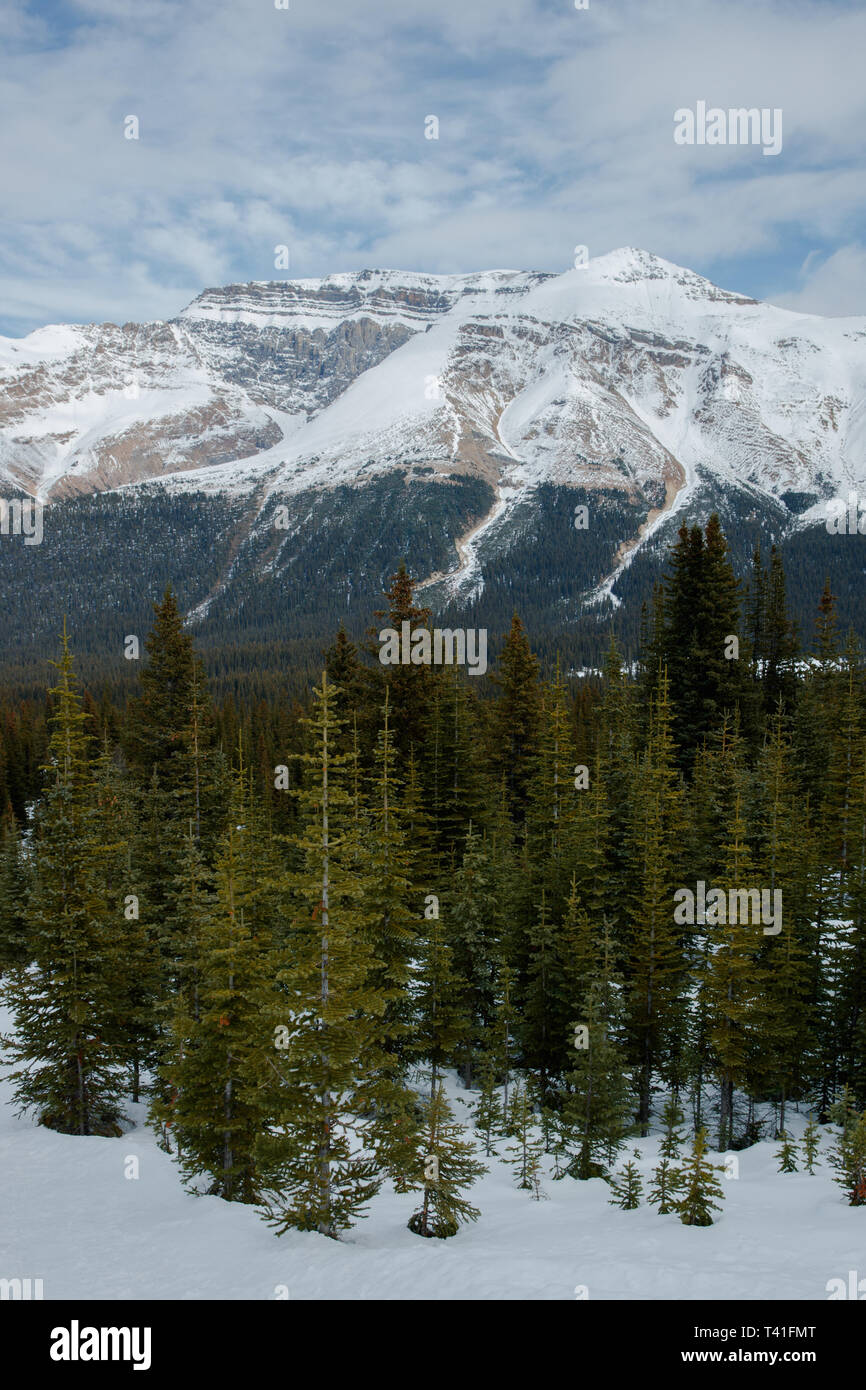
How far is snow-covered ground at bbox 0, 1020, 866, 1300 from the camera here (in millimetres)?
10555

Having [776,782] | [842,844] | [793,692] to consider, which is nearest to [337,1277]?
[776,782]

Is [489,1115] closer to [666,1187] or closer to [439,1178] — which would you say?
[666,1187]

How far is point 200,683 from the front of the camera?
3659cm

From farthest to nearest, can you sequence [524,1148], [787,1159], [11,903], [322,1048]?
1. [11,903]
2. [524,1148]
3. [787,1159]
4. [322,1048]

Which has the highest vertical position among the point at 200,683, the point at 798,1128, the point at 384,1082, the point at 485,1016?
the point at 200,683

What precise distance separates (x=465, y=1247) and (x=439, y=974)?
6.76m

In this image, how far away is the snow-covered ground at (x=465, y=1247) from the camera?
10555 mm

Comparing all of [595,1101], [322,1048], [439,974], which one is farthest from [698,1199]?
[439,974]

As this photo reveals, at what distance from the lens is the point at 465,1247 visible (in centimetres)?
1207

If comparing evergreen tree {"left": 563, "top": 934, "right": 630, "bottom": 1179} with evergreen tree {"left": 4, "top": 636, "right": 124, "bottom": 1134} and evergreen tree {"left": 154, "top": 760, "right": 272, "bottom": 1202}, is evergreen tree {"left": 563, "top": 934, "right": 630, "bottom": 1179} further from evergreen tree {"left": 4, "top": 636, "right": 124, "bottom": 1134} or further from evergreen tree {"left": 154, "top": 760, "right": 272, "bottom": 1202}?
evergreen tree {"left": 4, "top": 636, "right": 124, "bottom": 1134}

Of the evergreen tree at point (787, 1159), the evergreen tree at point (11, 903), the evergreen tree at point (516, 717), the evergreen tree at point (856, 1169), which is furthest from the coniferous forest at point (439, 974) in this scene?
the evergreen tree at point (11, 903)
